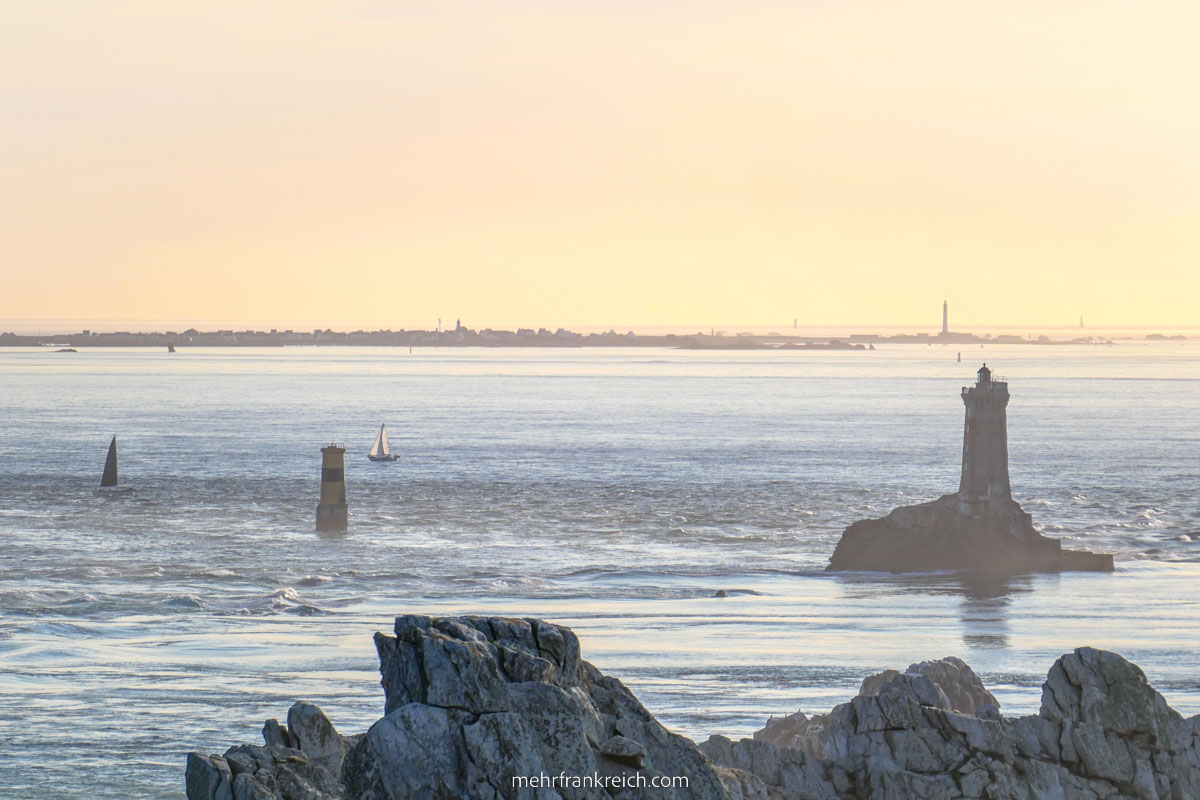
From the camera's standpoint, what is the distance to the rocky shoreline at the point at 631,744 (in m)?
10.9

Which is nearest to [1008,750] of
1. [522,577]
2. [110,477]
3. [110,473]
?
[522,577]

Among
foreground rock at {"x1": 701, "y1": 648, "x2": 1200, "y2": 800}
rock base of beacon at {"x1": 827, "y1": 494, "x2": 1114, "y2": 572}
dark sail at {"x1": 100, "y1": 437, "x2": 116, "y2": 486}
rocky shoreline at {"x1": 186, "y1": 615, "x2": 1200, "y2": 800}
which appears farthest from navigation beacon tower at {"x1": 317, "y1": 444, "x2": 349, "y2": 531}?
foreground rock at {"x1": 701, "y1": 648, "x2": 1200, "y2": 800}

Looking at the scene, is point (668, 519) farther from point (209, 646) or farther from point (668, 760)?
point (668, 760)

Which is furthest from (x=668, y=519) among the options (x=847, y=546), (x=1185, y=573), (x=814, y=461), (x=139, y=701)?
(x=139, y=701)

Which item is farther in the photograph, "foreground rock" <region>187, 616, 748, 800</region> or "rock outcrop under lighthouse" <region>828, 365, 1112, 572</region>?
"rock outcrop under lighthouse" <region>828, 365, 1112, 572</region>

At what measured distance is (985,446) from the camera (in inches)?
2048

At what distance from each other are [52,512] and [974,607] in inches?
1496

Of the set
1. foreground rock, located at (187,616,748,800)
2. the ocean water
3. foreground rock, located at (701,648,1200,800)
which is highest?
foreground rock, located at (187,616,748,800)

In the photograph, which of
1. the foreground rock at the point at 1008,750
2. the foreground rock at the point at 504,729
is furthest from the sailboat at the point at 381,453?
the foreground rock at the point at 504,729

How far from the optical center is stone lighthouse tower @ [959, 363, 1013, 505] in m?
51.2

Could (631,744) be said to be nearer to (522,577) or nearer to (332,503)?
(522,577)

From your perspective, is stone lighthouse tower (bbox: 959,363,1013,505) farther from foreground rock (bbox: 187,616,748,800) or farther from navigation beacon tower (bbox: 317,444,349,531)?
foreground rock (bbox: 187,616,748,800)

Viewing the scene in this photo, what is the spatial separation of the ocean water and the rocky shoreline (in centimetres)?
858

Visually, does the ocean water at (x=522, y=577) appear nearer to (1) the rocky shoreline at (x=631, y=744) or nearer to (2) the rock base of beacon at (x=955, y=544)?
(2) the rock base of beacon at (x=955, y=544)
